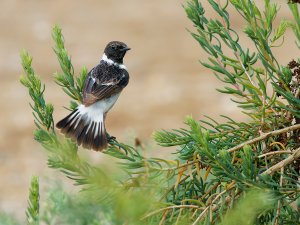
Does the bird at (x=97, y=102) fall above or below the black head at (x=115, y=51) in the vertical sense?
below

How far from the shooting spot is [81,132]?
3.45 meters

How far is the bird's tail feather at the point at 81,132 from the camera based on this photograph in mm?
3088

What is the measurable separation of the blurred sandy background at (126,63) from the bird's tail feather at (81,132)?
22.7ft

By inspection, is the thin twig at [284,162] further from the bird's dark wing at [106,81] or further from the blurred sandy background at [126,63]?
the blurred sandy background at [126,63]

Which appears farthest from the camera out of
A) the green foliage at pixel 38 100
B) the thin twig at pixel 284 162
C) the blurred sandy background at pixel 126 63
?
the blurred sandy background at pixel 126 63

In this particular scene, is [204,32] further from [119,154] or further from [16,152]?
[16,152]

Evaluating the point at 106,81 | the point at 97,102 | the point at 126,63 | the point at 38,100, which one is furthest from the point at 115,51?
the point at 126,63

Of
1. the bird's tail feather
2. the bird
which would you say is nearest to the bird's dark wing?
the bird

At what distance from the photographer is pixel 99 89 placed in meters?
4.55

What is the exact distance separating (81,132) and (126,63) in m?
10.3

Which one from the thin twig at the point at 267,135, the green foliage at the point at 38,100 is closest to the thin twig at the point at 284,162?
the thin twig at the point at 267,135

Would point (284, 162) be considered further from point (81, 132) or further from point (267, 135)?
point (81, 132)

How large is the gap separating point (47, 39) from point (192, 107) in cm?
361

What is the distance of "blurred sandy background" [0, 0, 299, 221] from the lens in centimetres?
1216
